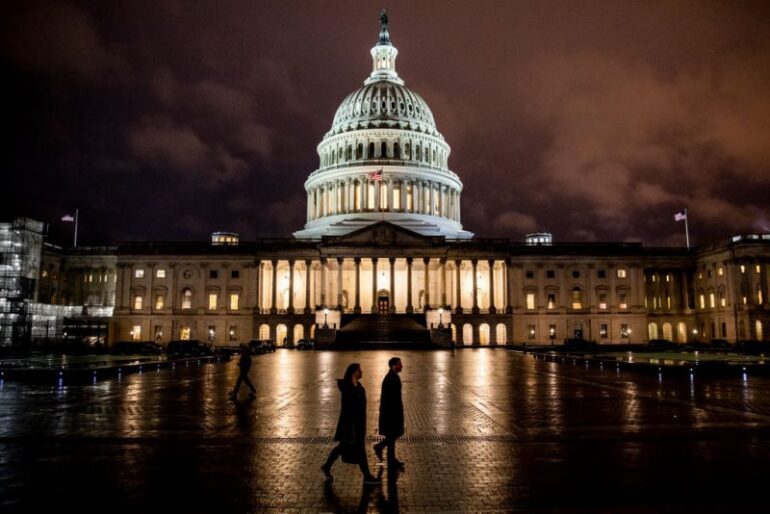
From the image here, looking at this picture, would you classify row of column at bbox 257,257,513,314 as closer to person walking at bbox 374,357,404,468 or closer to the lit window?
the lit window

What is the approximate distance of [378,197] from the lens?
11525 centimetres

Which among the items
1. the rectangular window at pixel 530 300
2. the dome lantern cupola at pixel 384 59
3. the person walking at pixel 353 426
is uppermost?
the dome lantern cupola at pixel 384 59

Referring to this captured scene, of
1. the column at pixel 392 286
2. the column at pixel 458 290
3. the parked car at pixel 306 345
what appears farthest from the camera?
the column at pixel 458 290

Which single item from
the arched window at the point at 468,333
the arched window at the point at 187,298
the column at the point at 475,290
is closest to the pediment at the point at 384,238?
the column at the point at 475,290

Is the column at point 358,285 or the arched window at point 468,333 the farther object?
the arched window at point 468,333

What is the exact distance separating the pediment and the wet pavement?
69.3 metres

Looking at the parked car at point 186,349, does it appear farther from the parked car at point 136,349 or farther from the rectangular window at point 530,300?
the rectangular window at point 530,300

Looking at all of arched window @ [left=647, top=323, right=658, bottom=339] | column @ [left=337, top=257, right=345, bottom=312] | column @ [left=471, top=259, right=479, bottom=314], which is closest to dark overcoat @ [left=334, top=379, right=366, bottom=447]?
column @ [left=337, top=257, right=345, bottom=312]

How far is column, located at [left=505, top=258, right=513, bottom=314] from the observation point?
9688 centimetres

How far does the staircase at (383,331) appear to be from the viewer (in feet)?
252

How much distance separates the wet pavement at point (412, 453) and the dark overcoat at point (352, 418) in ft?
2.66

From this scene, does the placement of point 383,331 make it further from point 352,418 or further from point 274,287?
point 352,418

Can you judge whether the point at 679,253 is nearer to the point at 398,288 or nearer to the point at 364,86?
the point at 398,288

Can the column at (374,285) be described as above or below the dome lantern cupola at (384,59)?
below
